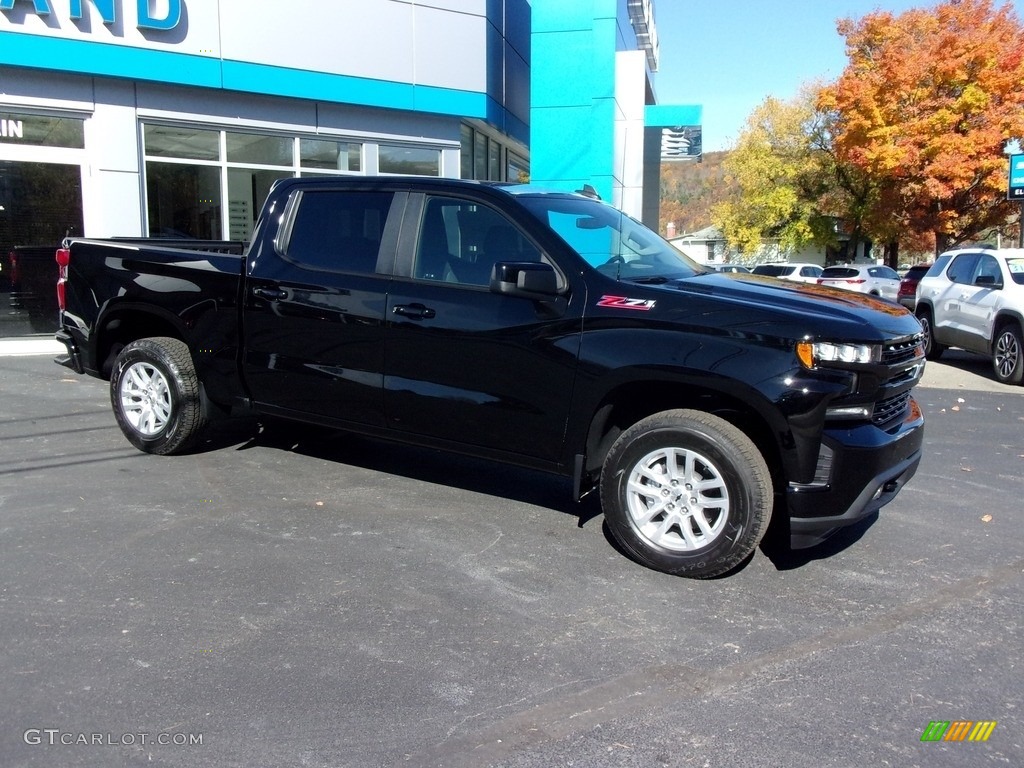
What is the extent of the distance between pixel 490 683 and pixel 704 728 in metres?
0.80

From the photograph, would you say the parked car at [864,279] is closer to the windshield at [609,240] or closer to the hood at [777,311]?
the windshield at [609,240]

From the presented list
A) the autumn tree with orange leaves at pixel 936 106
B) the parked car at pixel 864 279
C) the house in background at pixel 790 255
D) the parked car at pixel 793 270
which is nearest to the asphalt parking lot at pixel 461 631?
the parked car at pixel 864 279

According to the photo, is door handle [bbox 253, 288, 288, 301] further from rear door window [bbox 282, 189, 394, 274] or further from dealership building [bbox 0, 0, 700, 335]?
dealership building [bbox 0, 0, 700, 335]

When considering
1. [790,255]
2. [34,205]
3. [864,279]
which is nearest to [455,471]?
[34,205]

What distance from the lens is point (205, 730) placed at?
3.02 m

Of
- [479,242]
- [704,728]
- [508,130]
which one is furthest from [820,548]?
[508,130]

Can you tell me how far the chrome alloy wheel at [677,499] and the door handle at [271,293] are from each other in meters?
2.55

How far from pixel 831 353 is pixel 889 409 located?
594 millimetres

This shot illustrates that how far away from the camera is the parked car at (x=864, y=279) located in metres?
29.2

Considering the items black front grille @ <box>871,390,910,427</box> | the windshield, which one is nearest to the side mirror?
the windshield

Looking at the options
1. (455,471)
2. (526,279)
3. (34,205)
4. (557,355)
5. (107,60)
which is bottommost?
(455,471)

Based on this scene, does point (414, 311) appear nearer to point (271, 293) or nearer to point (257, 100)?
point (271, 293)

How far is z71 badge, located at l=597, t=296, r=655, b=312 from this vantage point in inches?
173

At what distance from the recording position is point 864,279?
100ft
